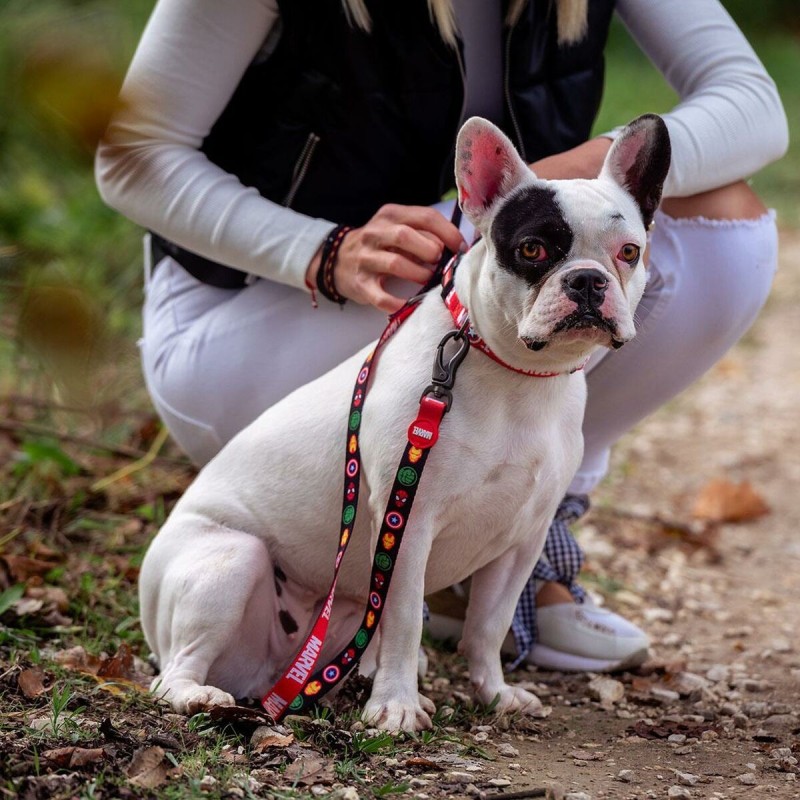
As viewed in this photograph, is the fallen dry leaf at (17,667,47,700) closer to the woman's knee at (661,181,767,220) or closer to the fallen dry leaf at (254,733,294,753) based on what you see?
the fallen dry leaf at (254,733,294,753)

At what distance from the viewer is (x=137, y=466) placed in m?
3.44

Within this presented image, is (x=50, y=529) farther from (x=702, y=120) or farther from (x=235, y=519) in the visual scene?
(x=702, y=120)

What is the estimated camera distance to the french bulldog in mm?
1883

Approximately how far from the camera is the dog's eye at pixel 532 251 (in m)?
1.87

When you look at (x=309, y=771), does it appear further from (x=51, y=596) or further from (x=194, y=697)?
(x=51, y=596)

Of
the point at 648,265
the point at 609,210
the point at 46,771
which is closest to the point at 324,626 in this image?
the point at 46,771

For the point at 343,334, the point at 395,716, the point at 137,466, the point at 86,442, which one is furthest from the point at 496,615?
the point at 86,442

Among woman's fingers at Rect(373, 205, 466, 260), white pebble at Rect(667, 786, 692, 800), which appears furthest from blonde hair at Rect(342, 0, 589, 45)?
white pebble at Rect(667, 786, 692, 800)

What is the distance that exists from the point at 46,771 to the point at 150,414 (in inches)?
91.0

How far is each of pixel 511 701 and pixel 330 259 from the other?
101 centimetres

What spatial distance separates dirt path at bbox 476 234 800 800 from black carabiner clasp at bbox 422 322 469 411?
2.19 feet

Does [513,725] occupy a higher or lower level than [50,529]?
higher

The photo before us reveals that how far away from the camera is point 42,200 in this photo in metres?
1.61

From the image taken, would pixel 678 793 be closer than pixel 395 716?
Yes
